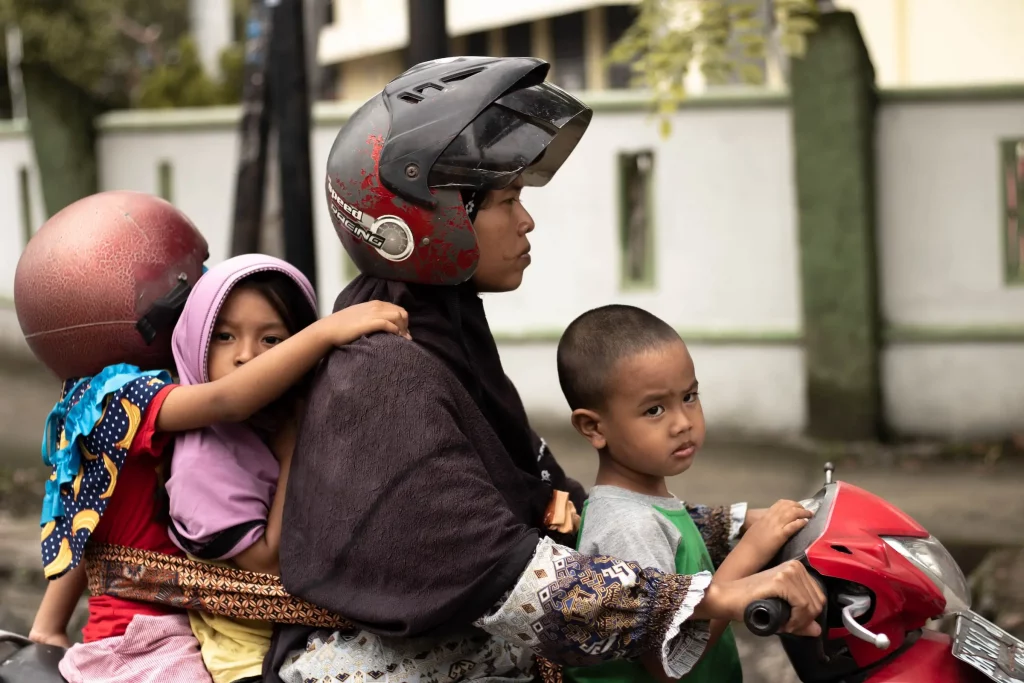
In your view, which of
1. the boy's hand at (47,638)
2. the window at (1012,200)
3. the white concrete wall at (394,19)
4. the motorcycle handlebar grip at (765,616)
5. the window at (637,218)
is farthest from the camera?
the white concrete wall at (394,19)

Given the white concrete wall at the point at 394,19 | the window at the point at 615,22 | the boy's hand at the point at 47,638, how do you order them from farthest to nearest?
the white concrete wall at the point at 394,19 → the window at the point at 615,22 → the boy's hand at the point at 47,638

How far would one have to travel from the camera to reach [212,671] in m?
2.52

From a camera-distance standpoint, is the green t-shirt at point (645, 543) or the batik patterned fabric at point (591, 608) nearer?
the batik patterned fabric at point (591, 608)

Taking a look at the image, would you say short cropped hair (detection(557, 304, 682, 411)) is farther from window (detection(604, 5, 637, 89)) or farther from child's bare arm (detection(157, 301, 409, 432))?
window (detection(604, 5, 637, 89))

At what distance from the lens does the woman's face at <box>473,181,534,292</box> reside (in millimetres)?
2463

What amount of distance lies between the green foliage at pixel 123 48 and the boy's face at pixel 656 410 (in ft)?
56.1

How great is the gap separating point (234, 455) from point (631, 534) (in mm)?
796

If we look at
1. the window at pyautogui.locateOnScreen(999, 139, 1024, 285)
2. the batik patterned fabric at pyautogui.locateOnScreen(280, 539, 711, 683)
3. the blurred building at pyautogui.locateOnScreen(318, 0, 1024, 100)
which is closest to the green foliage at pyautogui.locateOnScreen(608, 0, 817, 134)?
the blurred building at pyautogui.locateOnScreen(318, 0, 1024, 100)

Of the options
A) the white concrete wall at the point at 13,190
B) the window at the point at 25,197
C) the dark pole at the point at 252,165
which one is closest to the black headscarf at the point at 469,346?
the dark pole at the point at 252,165

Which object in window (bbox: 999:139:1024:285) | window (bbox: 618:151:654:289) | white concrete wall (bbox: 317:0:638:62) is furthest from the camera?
white concrete wall (bbox: 317:0:638:62)

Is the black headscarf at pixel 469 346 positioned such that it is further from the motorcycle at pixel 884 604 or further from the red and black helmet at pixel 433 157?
the motorcycle at pixel 884 604

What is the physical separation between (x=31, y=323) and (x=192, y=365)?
0.38m

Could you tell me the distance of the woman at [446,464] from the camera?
218 centimetres

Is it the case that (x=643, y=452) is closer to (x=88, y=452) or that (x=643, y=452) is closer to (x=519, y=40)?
(x=88, y=452)
